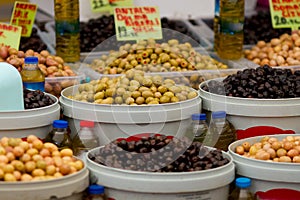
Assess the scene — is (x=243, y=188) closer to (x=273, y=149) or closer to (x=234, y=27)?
(x=273, y=149)

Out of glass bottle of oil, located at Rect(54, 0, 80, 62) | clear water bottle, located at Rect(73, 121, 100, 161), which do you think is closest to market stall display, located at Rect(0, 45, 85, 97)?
glass bottle of oil, located at Rect(54, 0, 80, 62)

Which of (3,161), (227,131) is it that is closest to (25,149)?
(3,161)

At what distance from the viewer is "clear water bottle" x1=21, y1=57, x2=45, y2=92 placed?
358 centimetres

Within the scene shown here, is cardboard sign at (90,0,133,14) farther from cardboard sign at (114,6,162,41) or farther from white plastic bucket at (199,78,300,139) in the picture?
white plastic bucket at (199,78,300,139)

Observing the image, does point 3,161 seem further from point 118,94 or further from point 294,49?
point 294,49

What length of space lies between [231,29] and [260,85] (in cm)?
108

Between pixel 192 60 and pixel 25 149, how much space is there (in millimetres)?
1647

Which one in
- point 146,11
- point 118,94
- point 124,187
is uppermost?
point 146,11

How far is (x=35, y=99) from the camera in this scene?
10.9 feet

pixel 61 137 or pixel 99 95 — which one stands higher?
pixel 99 95

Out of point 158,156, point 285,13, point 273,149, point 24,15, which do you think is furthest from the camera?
point 285,13

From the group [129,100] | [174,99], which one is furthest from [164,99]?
[129,100]

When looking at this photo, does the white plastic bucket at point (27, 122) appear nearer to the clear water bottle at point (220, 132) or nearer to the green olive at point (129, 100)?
the green olive at point (129, 100)

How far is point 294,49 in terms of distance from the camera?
4.55 meters
